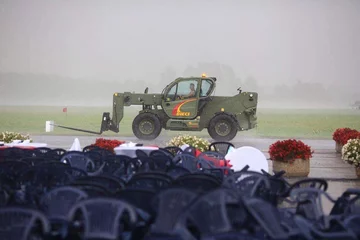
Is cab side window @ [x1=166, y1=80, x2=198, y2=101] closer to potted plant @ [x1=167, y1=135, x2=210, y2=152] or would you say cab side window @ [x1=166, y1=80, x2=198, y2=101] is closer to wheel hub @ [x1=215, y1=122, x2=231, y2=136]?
wheel hub @ [x1=215, y1=122, x2=231, y2=136]

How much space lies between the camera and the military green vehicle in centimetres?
1784

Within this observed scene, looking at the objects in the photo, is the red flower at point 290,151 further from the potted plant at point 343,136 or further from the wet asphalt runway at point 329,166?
the potted plant at point 343,136

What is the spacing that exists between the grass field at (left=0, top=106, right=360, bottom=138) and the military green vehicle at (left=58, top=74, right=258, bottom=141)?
14.9 feet

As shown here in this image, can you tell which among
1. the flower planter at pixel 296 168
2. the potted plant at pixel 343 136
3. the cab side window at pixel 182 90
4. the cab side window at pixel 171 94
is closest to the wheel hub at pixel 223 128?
the cab side window at pixel 182 90

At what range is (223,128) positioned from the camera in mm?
17750

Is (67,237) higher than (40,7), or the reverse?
(40,7)

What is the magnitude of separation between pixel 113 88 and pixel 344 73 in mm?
9855

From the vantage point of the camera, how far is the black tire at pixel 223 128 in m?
17.7

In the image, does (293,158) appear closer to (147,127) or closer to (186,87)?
(186,87)

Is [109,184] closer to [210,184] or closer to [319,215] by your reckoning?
[210,184]

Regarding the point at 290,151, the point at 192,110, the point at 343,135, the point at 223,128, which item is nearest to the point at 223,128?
the point at 223,128

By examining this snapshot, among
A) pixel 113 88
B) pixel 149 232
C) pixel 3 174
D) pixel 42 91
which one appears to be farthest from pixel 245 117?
pixel 149 232

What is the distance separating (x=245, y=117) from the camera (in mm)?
18531

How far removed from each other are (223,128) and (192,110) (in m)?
1.06
